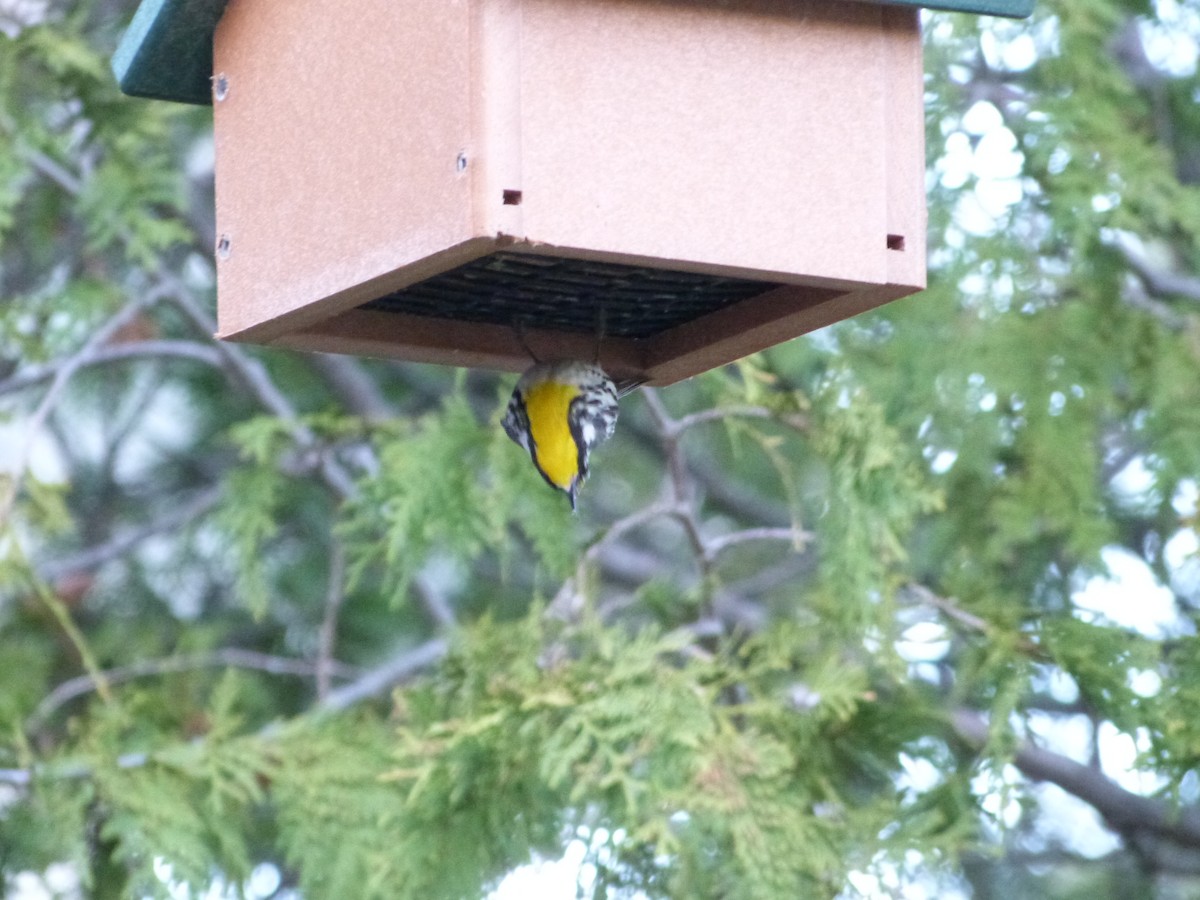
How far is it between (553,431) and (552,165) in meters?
0.94

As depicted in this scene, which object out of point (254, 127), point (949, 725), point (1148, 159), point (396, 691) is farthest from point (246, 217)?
point (1148, 159)

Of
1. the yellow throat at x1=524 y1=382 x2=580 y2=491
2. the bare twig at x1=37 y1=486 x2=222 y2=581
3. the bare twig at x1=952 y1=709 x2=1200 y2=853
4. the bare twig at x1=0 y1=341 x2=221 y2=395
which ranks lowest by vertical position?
the bare twig at x1=952 y1=709 x2=1200 y2=853

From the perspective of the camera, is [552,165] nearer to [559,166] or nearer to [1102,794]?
[559,166]

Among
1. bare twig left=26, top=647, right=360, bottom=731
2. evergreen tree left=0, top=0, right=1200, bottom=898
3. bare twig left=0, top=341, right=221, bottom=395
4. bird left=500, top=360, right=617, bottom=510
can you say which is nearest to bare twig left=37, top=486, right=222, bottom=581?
evergreen tree left=0, top=0, right=1200, bottom=898

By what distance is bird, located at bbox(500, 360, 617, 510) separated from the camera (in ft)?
10.5

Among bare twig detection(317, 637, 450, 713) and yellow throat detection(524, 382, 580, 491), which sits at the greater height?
yellow throat detection(524, 382, 580, 491)

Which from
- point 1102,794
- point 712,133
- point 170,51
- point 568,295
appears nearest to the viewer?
point 712,133

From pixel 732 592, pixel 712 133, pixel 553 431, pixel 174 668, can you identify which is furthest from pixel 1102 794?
pixel 712 133

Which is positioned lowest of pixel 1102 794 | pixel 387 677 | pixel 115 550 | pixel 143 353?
pixel 1102 794

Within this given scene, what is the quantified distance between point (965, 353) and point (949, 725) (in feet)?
2.86

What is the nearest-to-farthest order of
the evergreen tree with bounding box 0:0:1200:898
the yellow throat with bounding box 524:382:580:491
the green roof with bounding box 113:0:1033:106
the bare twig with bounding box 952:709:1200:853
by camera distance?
1. the green roof with bounding box 113:0:1033:106
2. the yellow throat with bounding box 524:382:580:491
3. the evergreen tree with bounding box 0:0:1200:898
4. the bare twig with bounding box 952:709:1200:853

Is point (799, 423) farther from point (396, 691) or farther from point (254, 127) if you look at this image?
point (254, 127)

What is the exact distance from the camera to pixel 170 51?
3201 millimetres

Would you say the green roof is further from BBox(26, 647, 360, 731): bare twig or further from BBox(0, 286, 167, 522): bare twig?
BBox(26, 647, 360, 731): bare twig
